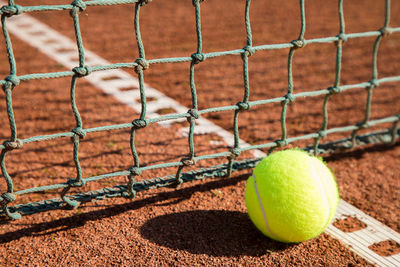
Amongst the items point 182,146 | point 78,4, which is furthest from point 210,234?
point 78,4

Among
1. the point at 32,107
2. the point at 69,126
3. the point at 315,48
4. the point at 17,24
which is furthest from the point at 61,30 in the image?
the point at 315,48

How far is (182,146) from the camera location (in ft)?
10.8

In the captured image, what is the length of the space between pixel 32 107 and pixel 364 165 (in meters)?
2.83

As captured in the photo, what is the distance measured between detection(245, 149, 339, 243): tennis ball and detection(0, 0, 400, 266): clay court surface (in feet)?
0.52

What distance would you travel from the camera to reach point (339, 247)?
7.75ft

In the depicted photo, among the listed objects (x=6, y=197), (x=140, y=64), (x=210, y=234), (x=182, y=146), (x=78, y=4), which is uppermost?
(x=78, y=4)

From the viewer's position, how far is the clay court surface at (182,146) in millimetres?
2303

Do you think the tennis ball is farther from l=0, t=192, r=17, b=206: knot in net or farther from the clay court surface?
l=0, t=192, r=17, b=206: knot in net

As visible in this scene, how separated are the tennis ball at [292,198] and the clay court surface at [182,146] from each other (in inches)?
6.3

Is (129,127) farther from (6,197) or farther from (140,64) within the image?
(6,197)

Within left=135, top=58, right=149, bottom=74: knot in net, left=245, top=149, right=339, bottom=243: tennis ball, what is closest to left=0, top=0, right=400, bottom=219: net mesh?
left=135, top=58, right=149, bottom=74: knot in net

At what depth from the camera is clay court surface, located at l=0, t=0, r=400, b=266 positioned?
2303mm

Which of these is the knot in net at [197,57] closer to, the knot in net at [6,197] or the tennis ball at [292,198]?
the tennis ball at [292,198]

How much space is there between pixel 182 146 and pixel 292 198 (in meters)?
1.31
